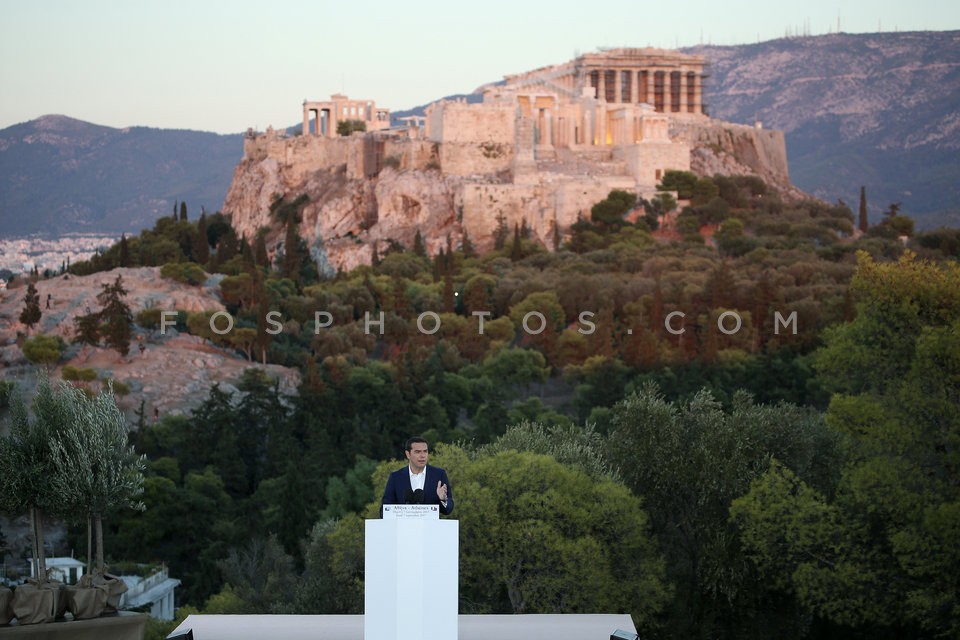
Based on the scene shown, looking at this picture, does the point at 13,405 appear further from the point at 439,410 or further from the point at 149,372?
the point at 149,372

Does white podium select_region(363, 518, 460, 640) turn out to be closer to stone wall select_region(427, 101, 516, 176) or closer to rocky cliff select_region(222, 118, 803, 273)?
rocky cliff select_region(222, 118, 803, 273)

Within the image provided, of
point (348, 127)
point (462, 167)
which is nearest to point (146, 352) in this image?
point (462, 167)

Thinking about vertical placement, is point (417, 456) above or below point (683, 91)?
below

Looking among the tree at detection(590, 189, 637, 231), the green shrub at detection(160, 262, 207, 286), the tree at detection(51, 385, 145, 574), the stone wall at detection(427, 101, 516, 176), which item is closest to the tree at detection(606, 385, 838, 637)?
the tree at detection(51, 385, 145, 574)

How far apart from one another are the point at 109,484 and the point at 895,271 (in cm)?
1069

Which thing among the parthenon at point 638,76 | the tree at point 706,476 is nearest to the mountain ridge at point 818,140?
the parthenon at point 638,76

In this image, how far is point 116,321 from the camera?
55.4 m

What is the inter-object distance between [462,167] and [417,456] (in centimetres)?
6246

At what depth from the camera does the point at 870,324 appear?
21797 millimetres

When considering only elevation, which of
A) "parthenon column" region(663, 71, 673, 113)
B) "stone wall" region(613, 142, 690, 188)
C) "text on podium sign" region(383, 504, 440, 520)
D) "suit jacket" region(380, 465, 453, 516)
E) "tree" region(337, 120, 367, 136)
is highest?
"parthenon column" region(663, 71, 673, 113)

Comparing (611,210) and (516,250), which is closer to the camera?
(516,250)

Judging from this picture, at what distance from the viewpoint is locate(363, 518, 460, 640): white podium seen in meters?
13.5

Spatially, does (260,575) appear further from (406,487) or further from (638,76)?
(638,76)

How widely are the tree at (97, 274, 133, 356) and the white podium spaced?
42.9m
